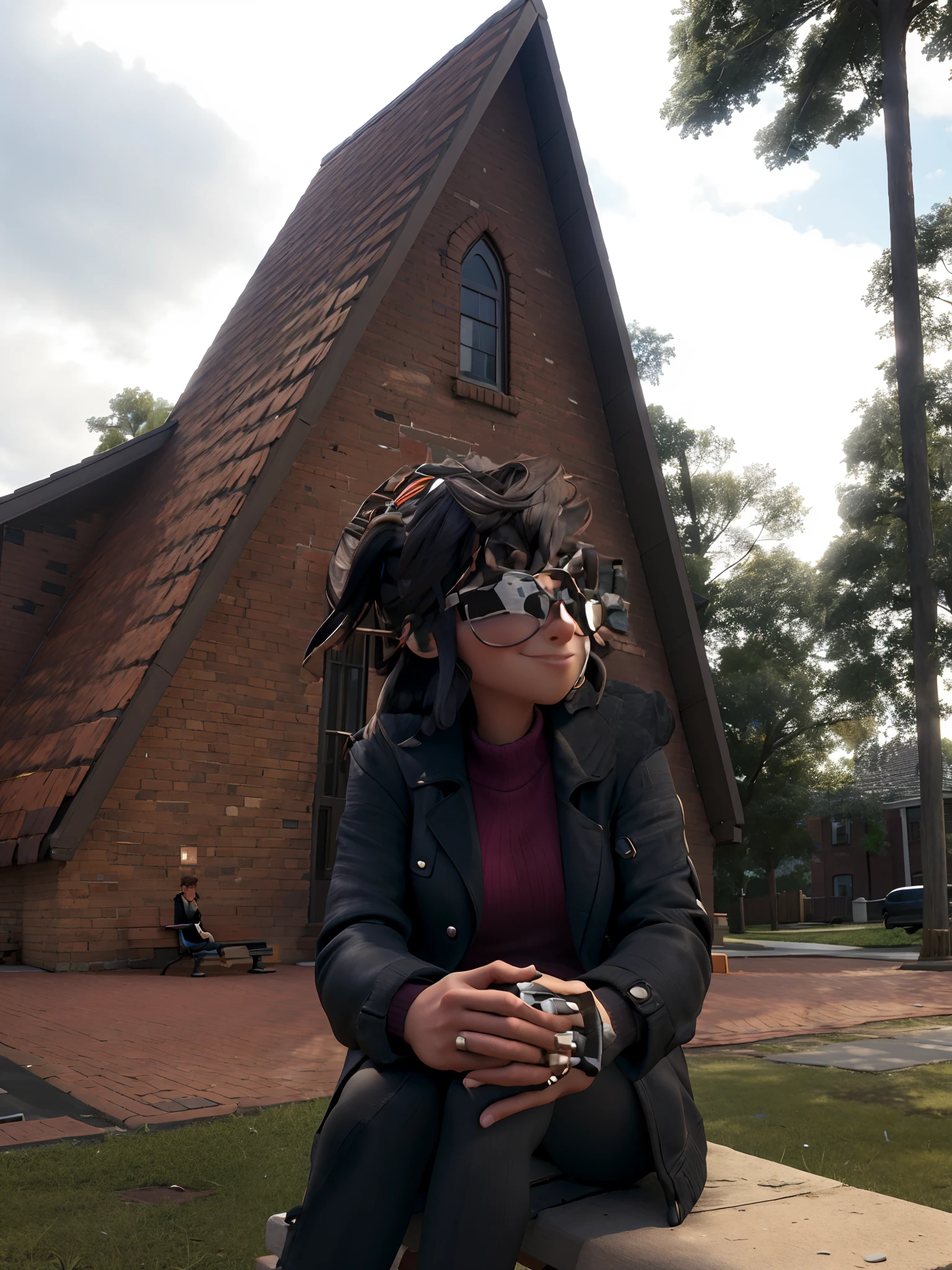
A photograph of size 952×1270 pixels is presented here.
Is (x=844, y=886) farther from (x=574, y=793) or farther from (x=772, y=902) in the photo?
(x=574, y=793)

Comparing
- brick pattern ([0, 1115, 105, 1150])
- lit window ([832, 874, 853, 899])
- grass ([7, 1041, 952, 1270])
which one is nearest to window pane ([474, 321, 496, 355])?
grass ([7, 1041, 952, 1270])

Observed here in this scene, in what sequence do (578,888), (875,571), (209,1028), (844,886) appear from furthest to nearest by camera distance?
(844,886)
(875,571)
(209,1028)
(578,888)

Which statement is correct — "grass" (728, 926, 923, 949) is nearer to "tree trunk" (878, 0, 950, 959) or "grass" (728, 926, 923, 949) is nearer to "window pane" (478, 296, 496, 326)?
"tree trunk" (878, 0, 950, 959)

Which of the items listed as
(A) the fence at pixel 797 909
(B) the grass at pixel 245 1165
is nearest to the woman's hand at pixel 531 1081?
(B) the grass at pixel 245 1165

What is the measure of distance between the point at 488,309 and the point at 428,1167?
42.0ft

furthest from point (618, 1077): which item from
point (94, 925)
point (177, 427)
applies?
point (177, 427)

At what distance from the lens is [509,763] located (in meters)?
2.17

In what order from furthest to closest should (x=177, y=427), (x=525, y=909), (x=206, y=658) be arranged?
1. (x=177, y=427)
2. (x=206, y=658)
3. (x=525, y=909)

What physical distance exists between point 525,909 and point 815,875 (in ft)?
172

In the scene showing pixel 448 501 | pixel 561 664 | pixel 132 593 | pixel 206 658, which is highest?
pixel 132 593

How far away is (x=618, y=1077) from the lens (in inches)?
69.5

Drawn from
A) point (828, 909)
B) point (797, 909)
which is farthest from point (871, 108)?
point (828, 909)

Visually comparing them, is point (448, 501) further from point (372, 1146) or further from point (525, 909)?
point (372, 1146)

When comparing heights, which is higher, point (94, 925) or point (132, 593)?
point (132, 593)
